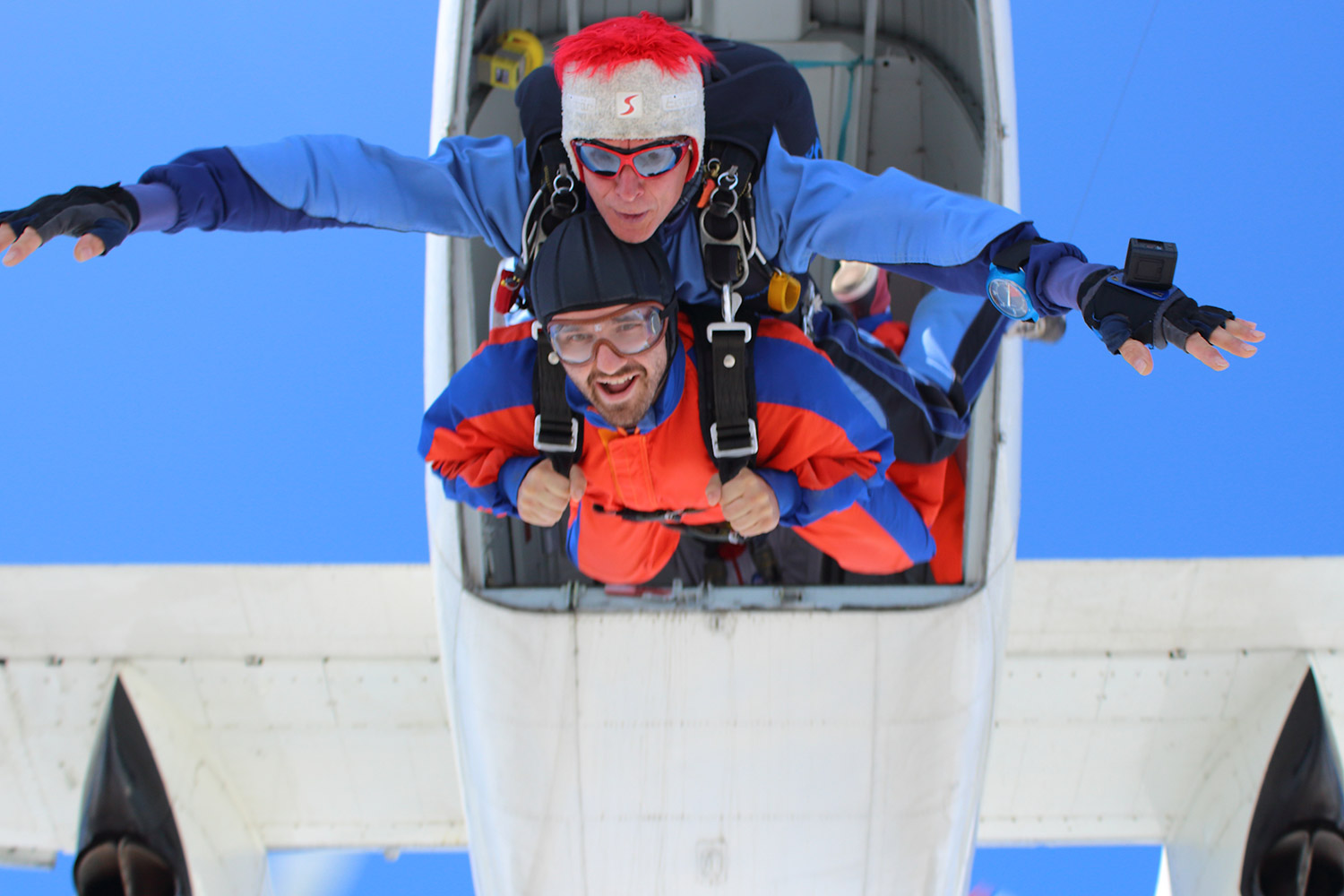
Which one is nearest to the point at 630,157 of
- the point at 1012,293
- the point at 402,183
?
the point at 402,183

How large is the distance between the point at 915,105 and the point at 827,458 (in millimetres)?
3012

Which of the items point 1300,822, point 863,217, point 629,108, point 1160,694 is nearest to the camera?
point 629,108

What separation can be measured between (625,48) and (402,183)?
2.17 feet

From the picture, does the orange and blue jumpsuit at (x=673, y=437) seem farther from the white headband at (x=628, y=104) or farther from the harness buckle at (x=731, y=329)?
the white headband at (x=628, y=104)

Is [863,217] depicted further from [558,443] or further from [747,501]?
[558,443]

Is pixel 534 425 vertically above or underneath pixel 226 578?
above

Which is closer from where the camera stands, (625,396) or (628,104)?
(628,104)

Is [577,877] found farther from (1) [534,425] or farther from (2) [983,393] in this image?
(2) [983,393]

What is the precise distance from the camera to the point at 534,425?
8.55ft

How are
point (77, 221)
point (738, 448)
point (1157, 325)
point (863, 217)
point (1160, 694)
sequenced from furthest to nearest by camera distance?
A: point (1160, 694), point (738, 448), point (863, 217), point (77, 221), point (1157, 325)

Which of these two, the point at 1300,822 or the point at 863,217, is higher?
the point at 863,217

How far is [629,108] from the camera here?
2232 millimetres

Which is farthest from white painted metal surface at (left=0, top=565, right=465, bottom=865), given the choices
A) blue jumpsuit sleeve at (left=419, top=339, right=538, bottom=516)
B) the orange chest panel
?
the orange chest panel

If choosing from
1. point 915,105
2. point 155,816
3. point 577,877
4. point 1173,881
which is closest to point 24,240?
point 577,877
